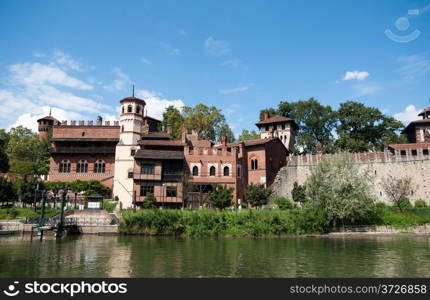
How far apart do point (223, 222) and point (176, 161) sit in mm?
12229

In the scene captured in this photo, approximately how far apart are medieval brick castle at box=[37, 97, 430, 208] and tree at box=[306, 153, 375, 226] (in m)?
9.31

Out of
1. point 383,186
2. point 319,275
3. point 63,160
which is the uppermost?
point 63,160

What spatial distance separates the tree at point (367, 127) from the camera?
53.0 meters

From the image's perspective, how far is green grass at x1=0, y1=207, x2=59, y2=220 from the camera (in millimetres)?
33531

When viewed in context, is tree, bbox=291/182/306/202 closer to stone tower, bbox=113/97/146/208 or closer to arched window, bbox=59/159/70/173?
stone tower, bbox=113/97/146/208

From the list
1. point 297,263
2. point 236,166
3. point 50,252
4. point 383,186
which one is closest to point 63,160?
point 236,166

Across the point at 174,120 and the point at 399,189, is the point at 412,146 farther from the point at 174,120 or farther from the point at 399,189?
the point at 174,120

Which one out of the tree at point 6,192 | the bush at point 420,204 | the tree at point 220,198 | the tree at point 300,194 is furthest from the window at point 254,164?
the tree at point 6,192

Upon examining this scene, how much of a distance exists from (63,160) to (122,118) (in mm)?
10757

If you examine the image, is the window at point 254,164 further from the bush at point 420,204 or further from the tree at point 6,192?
the tree at point 6,192

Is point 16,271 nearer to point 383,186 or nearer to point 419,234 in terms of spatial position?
point 419,234

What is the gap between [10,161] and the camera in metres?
55.8

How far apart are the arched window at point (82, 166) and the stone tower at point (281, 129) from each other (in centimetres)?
2781

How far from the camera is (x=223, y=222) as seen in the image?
31.4 metres
